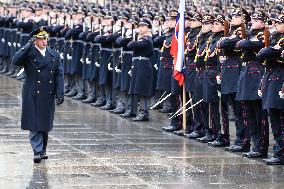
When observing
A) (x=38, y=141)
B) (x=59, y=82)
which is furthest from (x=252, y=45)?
(x=38, y=141)

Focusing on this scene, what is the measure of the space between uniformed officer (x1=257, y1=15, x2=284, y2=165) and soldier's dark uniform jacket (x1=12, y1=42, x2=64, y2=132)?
289 centimetres

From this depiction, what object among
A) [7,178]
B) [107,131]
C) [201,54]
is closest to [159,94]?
[107,131]

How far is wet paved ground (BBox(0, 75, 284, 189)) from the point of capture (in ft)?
46.8

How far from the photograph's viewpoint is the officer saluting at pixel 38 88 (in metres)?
16.2

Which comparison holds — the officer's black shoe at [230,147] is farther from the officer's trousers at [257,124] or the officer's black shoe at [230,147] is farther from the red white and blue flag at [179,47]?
the red white and blue flag at [179,47]

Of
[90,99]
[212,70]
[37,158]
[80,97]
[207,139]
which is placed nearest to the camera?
[37,158]

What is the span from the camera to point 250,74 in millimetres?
16672

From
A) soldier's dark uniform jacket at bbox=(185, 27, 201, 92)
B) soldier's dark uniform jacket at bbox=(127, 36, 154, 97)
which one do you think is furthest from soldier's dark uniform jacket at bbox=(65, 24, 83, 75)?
soldier's dark uniform jacket at bbox=(185, 27, 201, 92)

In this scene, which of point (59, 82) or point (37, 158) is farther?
point (59, 82)

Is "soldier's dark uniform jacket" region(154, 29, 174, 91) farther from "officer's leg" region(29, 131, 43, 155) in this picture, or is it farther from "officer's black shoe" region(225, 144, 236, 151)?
"officer's leg" region(29, 131, 43, 155)

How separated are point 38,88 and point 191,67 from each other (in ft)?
12.3

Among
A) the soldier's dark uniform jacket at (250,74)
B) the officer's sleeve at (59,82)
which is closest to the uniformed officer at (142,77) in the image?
the soldier's dark uniform jacket at (250,74)

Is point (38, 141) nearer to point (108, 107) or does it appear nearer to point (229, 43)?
point (229, 43)

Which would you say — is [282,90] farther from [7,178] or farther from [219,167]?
[7,178]
